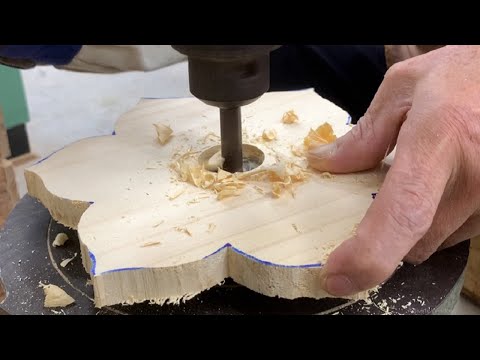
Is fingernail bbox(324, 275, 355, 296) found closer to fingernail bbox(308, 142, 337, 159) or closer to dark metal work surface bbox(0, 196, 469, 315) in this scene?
dark metal work surface bbox(0, 196, 469, 315)

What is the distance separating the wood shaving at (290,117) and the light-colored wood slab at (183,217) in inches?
0.4

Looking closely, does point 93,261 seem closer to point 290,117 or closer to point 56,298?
point 56,298

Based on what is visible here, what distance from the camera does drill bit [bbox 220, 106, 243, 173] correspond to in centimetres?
95

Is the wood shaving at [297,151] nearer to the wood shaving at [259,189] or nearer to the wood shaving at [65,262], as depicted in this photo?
the wood shaving at [259,189]

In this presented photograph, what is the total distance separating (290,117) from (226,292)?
0.41 meters

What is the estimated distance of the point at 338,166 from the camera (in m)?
0.97

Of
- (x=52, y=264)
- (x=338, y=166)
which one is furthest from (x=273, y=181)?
(x=52, y=264)

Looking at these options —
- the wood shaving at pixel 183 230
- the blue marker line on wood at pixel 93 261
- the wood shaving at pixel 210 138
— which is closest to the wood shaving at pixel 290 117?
the wood shaving at pixel 210 138

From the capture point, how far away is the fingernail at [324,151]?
98 centimetres

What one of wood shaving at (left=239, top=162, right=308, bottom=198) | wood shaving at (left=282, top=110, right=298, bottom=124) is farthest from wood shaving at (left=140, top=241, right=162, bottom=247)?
wood shaving at (left=282, top=110, right=298, bottom=124)

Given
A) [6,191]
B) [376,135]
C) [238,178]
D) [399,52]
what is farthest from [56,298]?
[399,52]

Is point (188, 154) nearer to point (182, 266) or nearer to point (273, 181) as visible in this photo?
point (273, 181)

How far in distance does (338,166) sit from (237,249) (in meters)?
0.27

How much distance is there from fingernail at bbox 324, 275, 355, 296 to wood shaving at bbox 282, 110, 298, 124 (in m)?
0.46
